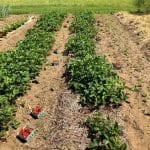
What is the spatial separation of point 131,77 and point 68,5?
2913 centimetres

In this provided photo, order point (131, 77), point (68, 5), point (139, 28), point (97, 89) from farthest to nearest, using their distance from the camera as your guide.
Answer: point (68, 5)
point (139, 28)
point (131, 77)
point (97, 89)

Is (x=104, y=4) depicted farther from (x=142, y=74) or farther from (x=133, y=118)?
(x=133, y=118)

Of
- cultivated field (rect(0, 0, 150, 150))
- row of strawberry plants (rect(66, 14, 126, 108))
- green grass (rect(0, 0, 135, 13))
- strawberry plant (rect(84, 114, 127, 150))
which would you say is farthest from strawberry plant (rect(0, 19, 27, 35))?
strawberry plant (rect(84, 114, 127, 150))

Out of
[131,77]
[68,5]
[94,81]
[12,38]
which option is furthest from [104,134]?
[68,5]

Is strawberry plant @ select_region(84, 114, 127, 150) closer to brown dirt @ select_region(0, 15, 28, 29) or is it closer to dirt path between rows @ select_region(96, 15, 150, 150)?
dirt path between rows @ select_region(96, 15, 150, 150)

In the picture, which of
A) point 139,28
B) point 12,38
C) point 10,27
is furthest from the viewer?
point 10,27

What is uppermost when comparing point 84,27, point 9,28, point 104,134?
point 84,27

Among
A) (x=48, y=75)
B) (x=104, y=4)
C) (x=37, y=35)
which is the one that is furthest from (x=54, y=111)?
(x=104, y=4)

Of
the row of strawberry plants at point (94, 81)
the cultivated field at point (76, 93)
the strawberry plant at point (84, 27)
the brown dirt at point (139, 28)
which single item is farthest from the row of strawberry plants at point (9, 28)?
the row of strawberry plants at point (94, 81)

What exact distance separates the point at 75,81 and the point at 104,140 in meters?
5.19

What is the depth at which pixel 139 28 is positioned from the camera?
29438mm

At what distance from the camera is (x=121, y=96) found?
49.2ft

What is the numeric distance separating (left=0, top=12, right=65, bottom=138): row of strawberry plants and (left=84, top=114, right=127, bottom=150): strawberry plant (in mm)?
3122

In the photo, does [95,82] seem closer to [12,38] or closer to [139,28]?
[12,38]
